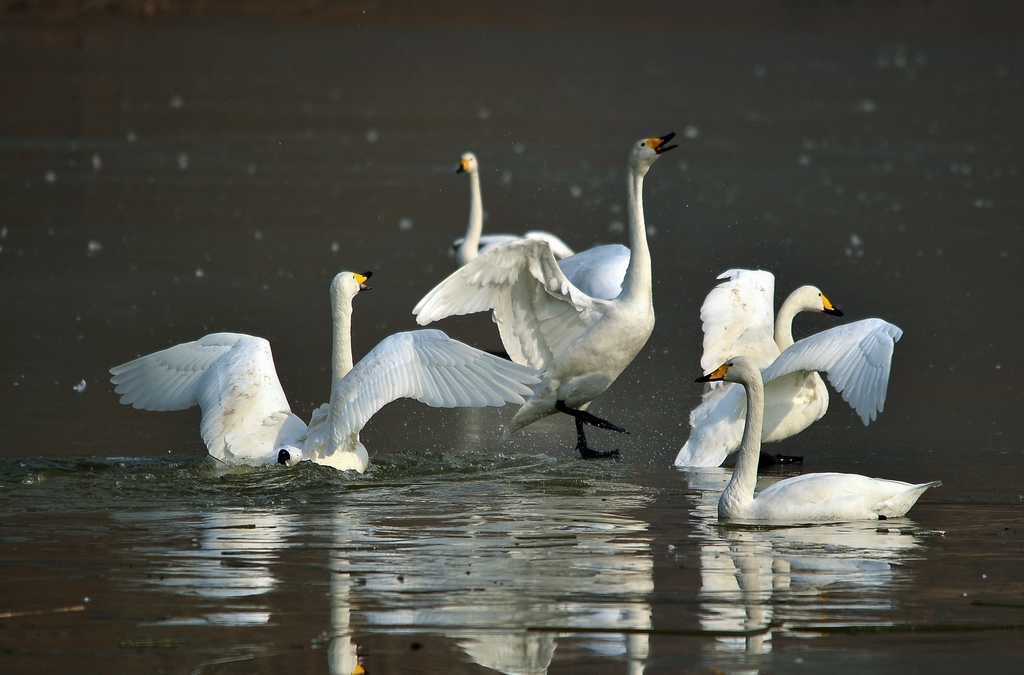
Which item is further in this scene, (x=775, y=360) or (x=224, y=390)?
(x=775, y=360)

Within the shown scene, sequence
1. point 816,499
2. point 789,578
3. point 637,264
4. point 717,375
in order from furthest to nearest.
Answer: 1. point 637,264
2. point 717,375
3. point 816,499
4. point 789,578

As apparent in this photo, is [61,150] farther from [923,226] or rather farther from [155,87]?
[923,226]

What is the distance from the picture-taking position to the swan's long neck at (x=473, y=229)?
44.9ft

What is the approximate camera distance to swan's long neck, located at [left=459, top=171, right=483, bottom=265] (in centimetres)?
1367

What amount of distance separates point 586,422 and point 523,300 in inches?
33.4

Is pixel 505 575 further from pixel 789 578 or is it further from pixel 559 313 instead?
pixel 559 313

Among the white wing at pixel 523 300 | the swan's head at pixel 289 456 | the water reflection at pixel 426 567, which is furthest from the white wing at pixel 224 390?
the white wing at pixel 523 300

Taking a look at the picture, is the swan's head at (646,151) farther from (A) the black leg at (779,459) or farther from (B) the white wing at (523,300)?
(A) the black leg at (779,459)

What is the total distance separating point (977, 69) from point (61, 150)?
66.1 ft

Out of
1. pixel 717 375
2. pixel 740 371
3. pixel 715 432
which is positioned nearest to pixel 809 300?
pixel 715 432

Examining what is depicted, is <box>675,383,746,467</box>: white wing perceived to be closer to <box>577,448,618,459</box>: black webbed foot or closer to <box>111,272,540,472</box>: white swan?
<box>577,448,618,459</box>: black webbed foot

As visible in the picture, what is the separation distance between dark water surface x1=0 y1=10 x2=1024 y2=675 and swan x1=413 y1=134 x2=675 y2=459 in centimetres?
33

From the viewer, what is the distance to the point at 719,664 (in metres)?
4.73

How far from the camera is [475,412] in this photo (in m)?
9.92
